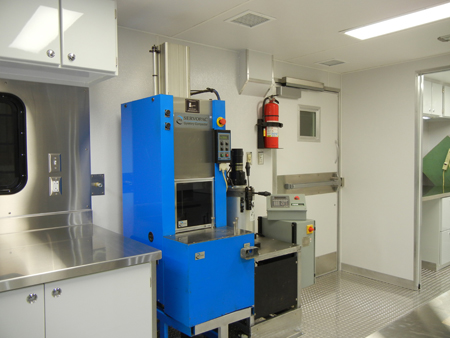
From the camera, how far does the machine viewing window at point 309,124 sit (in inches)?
167

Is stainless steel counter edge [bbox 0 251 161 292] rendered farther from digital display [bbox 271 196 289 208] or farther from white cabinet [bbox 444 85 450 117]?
white cabinet [bbox 444 85 450 117]

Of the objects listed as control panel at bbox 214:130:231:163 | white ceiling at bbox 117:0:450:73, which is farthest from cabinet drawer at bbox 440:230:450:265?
control panel at bbox 214:130:231:163

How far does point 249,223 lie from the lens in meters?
Result: 2.87

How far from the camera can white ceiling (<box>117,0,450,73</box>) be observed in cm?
246

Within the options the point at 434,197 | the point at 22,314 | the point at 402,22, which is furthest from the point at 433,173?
the point at 22,314

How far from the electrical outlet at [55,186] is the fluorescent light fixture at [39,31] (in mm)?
920

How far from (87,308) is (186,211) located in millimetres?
952

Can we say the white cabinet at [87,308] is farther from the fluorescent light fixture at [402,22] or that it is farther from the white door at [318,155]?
the fluorescent light fixture at [402,22]

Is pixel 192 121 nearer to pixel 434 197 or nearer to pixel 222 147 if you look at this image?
pixel 222 147

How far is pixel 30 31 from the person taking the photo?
1.95 metres

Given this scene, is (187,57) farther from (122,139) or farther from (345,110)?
(345,110)

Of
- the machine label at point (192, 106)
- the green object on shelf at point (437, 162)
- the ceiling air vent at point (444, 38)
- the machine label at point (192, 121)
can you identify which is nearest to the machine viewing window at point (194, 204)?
the machine label at point (192, 121)

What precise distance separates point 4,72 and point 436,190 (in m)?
4.94

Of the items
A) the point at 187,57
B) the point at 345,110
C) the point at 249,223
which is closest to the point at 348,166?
the point at 345,110
